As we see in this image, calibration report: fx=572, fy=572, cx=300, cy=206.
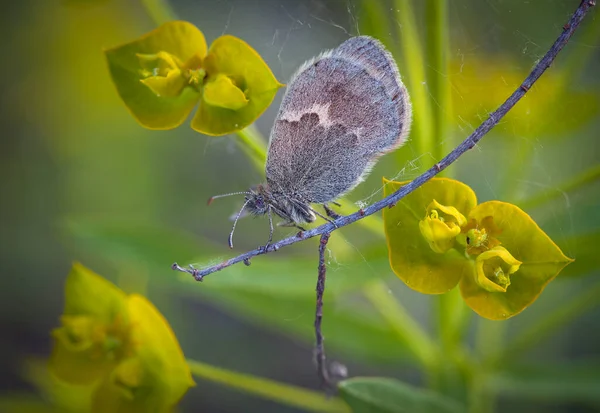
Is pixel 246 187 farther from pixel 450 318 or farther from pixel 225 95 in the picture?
pixel 225 95

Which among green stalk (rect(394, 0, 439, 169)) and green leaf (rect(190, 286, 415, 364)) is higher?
green stalk (rect(394, 0, 439, 169))

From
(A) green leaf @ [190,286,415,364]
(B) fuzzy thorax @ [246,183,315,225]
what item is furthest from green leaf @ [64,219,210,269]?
(B) fuzzy thorax @ [246,183,315,225]

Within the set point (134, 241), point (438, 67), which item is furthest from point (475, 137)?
point (134, 241)

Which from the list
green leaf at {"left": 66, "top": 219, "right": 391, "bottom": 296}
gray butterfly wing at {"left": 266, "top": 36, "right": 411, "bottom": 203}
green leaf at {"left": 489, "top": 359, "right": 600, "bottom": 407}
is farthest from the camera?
green leaf at {"left": 489, "top": 359, "right": 600, "bottom": 407}

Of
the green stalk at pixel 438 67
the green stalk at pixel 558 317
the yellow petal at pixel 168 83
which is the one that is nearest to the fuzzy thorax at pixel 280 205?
the yellow petal at pixel 168 83

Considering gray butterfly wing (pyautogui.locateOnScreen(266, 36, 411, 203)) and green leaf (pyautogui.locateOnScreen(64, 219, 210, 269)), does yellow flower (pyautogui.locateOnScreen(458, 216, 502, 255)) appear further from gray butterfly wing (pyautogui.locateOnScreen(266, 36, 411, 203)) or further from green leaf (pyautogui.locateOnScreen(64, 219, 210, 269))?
green leaf (pyautogui.locateOnScreen(64, 219, 210, 269))

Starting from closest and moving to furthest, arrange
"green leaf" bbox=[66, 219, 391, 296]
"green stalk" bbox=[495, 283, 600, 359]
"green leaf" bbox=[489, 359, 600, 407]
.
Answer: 1. "green leaf" bbox=[66, 219, 391, 296]
2. "green stalk" bbox=[495, 283, 600, 359]
3. "green leaf" bbox=[489, 359, 600, 407]

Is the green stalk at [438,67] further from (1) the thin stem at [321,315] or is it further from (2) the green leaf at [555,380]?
(2) the green leaf at [555,380]
